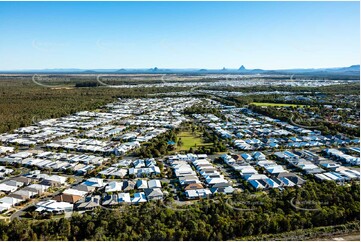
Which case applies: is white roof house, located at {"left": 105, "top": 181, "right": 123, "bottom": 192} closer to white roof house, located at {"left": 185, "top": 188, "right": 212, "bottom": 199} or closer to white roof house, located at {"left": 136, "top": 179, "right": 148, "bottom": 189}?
white roof house, located at {"left": 136, "top": 179, "right": 148, "bottom": 189}

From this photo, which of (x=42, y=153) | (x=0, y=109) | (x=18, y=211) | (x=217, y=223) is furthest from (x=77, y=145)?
(x=0, y=109)

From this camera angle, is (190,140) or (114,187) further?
(190,140)

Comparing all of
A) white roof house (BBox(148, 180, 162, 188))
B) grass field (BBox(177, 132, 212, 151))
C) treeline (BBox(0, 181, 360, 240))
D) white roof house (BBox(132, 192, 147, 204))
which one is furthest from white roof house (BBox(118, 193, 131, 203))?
grass field (BBox(177, 132, 212, 151))

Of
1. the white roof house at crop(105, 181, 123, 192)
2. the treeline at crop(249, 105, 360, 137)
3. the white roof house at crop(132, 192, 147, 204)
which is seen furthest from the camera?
the treeline at crop(249, 105, 360, 137)

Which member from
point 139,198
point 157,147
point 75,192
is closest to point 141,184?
point 139,198

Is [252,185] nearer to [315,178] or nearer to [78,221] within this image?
[315,178]

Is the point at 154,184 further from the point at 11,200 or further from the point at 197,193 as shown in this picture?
the point at 11,200
